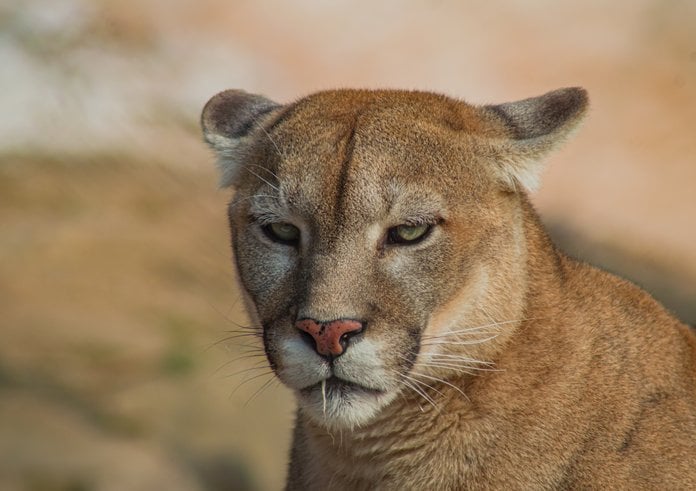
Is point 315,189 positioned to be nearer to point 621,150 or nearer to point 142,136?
point 142,136

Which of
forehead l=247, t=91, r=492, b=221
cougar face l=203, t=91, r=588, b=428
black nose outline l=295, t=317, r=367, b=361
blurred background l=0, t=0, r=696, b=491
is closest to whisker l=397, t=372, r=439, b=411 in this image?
cougar face l=203, t=91, r=588, b=428

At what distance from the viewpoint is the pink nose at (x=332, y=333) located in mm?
4262

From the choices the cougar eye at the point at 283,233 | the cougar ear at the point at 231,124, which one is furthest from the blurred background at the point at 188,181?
the cougar eye at the point at 283,233

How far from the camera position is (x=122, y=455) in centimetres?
802

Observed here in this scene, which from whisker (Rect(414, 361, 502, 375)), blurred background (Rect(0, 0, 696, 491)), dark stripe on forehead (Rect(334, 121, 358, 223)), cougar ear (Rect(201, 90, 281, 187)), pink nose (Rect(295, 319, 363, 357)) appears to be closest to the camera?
pink nose (Rect(295, 319, 363, 357))

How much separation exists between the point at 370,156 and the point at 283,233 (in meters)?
0.47

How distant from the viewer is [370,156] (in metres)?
4.63

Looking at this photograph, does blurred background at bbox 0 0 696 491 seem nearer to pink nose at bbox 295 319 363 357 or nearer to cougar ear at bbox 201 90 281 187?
cougar ear at bbox 201 90 281 187

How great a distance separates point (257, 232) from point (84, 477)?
3.59 meters

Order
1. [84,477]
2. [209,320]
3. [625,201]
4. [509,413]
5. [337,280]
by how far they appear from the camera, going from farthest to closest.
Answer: [625,201] → [209,320] → [84,477] → [509,413] → [337,280]

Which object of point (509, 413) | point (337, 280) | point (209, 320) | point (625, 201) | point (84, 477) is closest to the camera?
point (337, 280)

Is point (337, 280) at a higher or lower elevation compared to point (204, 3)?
lower

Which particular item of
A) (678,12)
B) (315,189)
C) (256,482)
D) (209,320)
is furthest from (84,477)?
(678,12)

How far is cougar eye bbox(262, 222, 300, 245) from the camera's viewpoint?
4695 mm
